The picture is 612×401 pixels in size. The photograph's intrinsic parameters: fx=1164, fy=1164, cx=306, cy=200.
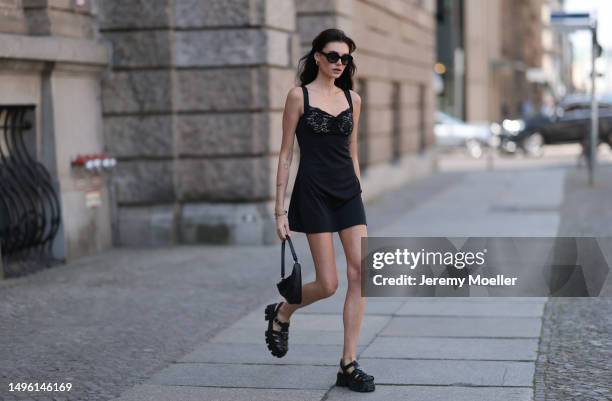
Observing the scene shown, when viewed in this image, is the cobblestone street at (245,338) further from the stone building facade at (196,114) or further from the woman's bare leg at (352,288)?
the stone building facade at (196,114)

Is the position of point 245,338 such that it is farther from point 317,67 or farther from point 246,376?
point 317,67

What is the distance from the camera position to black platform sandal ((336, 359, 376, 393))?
6.08 meters

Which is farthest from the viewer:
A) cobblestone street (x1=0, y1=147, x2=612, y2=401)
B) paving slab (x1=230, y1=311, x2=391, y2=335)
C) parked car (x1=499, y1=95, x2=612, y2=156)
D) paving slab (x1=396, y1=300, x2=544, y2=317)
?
parked car (x1=499, y1=95, x2=612, y2=156)

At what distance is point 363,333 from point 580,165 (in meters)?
18.9

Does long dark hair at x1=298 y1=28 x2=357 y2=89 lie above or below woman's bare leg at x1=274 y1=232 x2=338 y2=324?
above

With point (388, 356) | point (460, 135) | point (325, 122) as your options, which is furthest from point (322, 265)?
point (460, 135)

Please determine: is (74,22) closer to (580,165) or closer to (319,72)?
(319,72)

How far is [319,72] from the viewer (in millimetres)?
6129

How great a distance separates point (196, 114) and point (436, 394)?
7.27m

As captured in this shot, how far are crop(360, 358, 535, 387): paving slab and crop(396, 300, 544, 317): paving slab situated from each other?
63.6 inches

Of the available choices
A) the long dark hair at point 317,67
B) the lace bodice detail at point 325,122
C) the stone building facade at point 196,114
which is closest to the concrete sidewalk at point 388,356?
the lace bodice detail at point 325,122

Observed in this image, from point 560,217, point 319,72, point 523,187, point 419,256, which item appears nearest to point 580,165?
point 523,187

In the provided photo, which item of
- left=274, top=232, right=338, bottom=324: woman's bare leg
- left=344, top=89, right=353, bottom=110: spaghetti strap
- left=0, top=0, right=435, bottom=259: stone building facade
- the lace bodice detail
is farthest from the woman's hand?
left=0, top=0, right=435, bottom=259: stone building facade

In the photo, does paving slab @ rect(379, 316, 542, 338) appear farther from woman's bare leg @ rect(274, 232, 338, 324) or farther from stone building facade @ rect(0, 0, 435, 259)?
stone building facade @ rect(0, 0, 435, 259)
